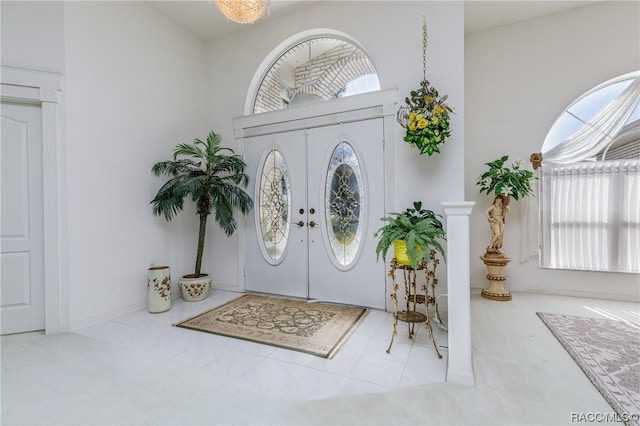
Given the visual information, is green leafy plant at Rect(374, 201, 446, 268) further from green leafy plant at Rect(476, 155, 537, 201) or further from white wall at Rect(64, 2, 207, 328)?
white wall at Rect(64, 2, 207, 328)

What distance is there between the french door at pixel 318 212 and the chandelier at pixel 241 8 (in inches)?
52.0

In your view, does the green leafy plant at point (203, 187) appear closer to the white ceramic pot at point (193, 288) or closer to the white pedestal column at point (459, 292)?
the white ceramic pot at point (193, 288)

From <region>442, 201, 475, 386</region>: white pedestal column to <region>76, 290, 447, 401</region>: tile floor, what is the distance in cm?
16

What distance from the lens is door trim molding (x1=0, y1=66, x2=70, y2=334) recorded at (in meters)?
2.60

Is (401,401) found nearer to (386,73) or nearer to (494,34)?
(386,73)

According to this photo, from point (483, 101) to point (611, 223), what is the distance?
2.17m

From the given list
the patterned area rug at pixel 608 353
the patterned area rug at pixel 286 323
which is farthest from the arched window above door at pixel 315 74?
the patterned area rug at pixel 608 353

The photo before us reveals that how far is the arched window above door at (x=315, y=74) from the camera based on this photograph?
3.34 m

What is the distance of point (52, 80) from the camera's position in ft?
8.58

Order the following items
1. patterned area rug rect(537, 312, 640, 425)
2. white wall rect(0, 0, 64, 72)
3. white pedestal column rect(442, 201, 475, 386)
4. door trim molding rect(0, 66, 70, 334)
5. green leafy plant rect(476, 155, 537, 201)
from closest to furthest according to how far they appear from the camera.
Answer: patterned area rug rect(537, 312, 640, 425) < white pedestal column rect(442, 201, 475, 386) < white wall rect(0, 0, 64, 72) < door trim molding rect(0, 66, 70, 334) < green leafy plant rect(476, 155, 537, 201)

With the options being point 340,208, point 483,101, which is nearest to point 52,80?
point 340,208

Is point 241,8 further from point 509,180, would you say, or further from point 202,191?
point 509,180

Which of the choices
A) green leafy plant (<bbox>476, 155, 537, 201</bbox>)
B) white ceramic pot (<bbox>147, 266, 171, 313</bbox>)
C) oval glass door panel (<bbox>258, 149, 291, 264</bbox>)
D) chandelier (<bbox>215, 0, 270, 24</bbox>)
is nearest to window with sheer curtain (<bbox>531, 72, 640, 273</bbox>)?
green leafy plant (<bbox>476, 155, 537, 201</bbox>)

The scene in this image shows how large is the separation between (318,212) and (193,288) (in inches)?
72.6
